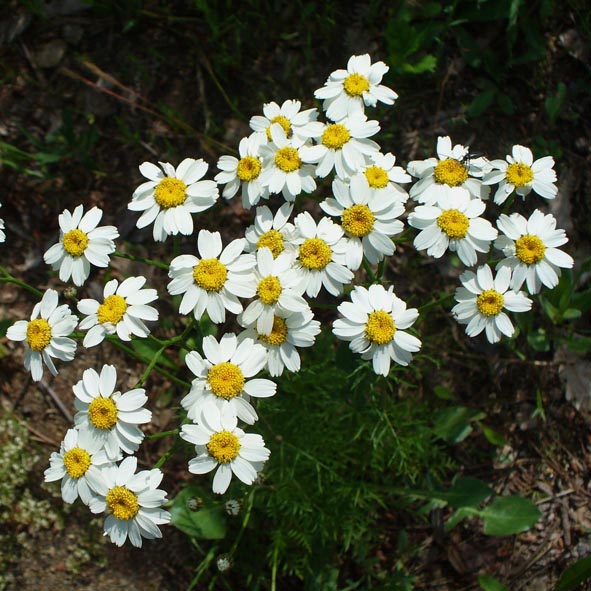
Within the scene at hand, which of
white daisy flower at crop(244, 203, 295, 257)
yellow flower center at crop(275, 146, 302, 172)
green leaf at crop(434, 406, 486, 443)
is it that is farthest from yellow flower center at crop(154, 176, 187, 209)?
green leaf at crop(434, 406, 486, 443)

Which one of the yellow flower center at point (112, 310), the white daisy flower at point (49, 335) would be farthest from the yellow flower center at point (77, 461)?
the yellow flower center at point (112, 310)

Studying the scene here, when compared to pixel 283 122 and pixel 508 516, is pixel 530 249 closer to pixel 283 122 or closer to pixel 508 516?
pixel 283 122

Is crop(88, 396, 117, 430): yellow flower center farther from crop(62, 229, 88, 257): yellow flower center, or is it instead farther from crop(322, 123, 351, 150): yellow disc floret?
crop(322, 123, 351, 150): yellow disc floret

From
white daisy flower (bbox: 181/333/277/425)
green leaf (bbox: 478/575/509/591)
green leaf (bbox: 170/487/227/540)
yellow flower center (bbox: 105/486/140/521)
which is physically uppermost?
white daisy flower (bbox: 181/333/277/425)

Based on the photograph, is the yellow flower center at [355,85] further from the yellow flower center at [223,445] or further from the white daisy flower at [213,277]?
the yellow flower center at [223,445]

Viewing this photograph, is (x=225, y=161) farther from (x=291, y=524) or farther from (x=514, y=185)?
(x=291, y=524)

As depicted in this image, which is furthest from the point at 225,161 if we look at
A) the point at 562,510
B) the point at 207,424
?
the point at 562,510
